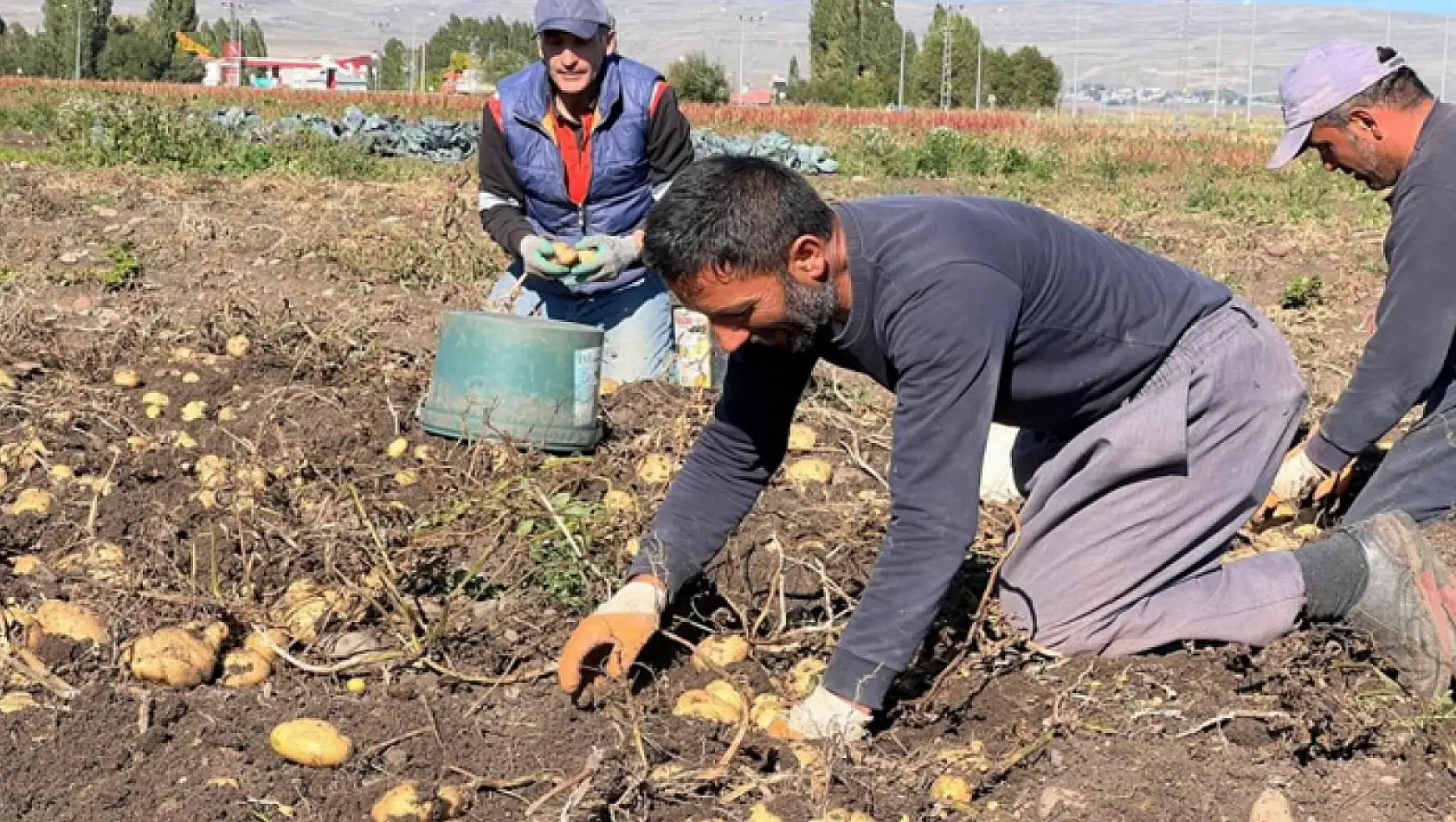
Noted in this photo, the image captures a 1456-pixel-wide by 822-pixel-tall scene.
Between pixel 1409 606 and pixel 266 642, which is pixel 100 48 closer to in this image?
pixel 266 642

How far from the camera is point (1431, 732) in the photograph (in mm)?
2816

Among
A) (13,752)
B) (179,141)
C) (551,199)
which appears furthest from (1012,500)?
(179,141)

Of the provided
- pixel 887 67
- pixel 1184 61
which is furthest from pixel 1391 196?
pixel 887 67

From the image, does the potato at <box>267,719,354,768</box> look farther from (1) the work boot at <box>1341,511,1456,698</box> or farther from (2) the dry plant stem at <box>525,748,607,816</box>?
(1) the work boot at <box>1341,511,1456,698</box>

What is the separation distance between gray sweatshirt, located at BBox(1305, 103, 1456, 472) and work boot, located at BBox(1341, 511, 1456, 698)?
414mm

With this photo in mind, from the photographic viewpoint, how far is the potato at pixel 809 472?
163 inches

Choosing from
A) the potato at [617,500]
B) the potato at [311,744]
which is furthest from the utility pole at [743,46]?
the potato at [311,744]

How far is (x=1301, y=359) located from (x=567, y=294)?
3331mm

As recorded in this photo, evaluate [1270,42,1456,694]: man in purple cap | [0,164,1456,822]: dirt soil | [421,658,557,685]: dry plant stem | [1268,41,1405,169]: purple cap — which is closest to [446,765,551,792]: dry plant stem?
[0,164,1456,822]: dirt soil

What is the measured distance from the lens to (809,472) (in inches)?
163

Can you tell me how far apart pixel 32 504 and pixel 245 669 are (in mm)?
1069

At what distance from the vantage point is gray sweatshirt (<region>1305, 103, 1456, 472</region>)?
11.5 feet

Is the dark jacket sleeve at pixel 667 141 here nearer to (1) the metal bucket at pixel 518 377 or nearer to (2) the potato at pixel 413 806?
(1) the metal bucket at pixel 518 377

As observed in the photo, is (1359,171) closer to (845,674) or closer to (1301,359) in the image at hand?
(845,674)
